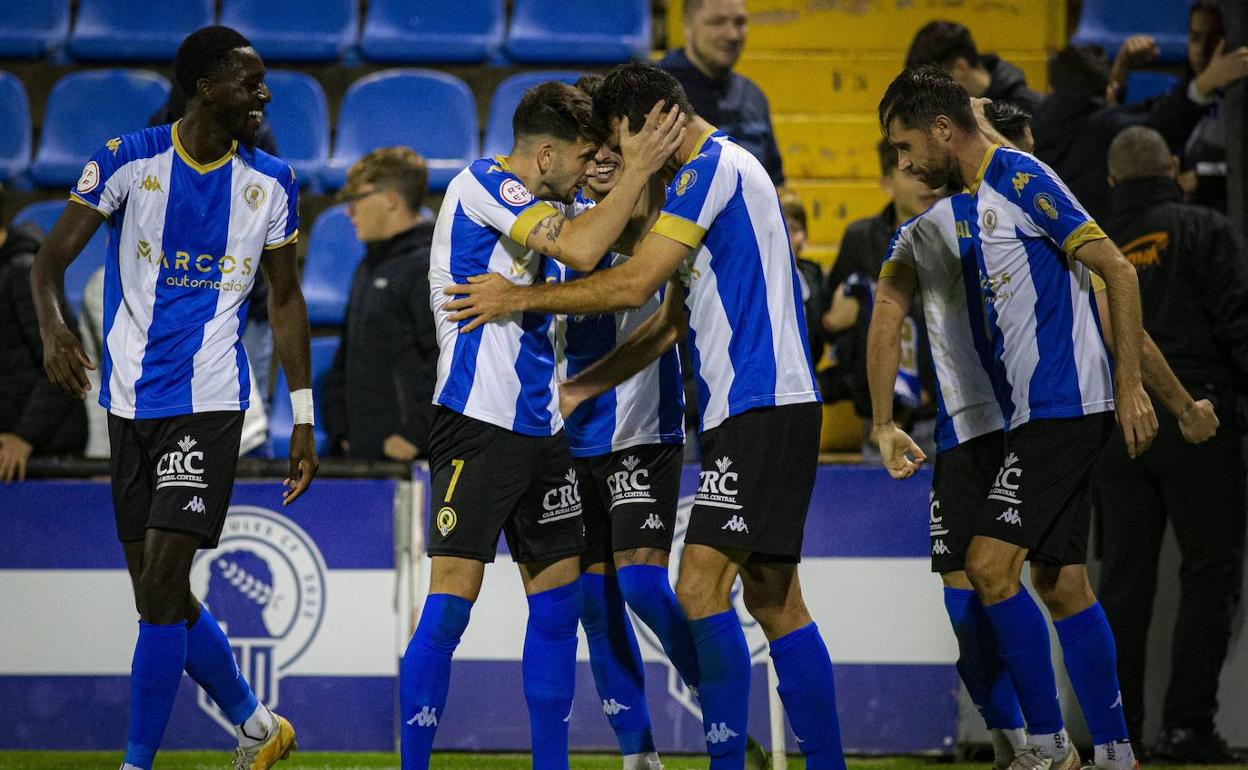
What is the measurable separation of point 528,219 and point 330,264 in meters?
4.60

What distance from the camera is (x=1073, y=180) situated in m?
7.28

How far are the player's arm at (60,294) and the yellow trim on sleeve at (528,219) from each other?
4.55 ft

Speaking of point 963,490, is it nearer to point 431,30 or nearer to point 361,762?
point 361,762

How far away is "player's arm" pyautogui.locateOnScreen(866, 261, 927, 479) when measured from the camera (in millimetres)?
4961

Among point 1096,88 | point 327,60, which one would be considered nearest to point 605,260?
point 1096,88

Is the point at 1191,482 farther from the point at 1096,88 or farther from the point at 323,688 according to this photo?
the point at 323,688

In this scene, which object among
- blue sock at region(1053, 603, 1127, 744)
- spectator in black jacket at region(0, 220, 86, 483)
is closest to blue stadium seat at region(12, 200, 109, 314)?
spectator in black jacket at region(0, 220, 86, 483)

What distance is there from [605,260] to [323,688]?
91.2 inches

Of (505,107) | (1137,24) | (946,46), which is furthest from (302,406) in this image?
(1137,24)

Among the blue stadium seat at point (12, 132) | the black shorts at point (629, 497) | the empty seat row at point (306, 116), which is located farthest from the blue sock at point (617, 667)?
the blue stadium seat at point (12, 132)

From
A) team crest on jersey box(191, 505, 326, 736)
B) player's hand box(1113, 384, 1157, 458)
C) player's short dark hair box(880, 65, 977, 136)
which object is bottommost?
team crest on jersey box(191, 505, 326, 736)

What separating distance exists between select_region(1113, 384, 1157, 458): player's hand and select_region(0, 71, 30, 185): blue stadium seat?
294 inches

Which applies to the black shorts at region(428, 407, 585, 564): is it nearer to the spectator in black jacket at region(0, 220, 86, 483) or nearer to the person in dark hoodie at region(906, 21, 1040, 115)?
the spectator in black jacket at region(0, 220, 86, 483)

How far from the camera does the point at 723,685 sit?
4223mm
